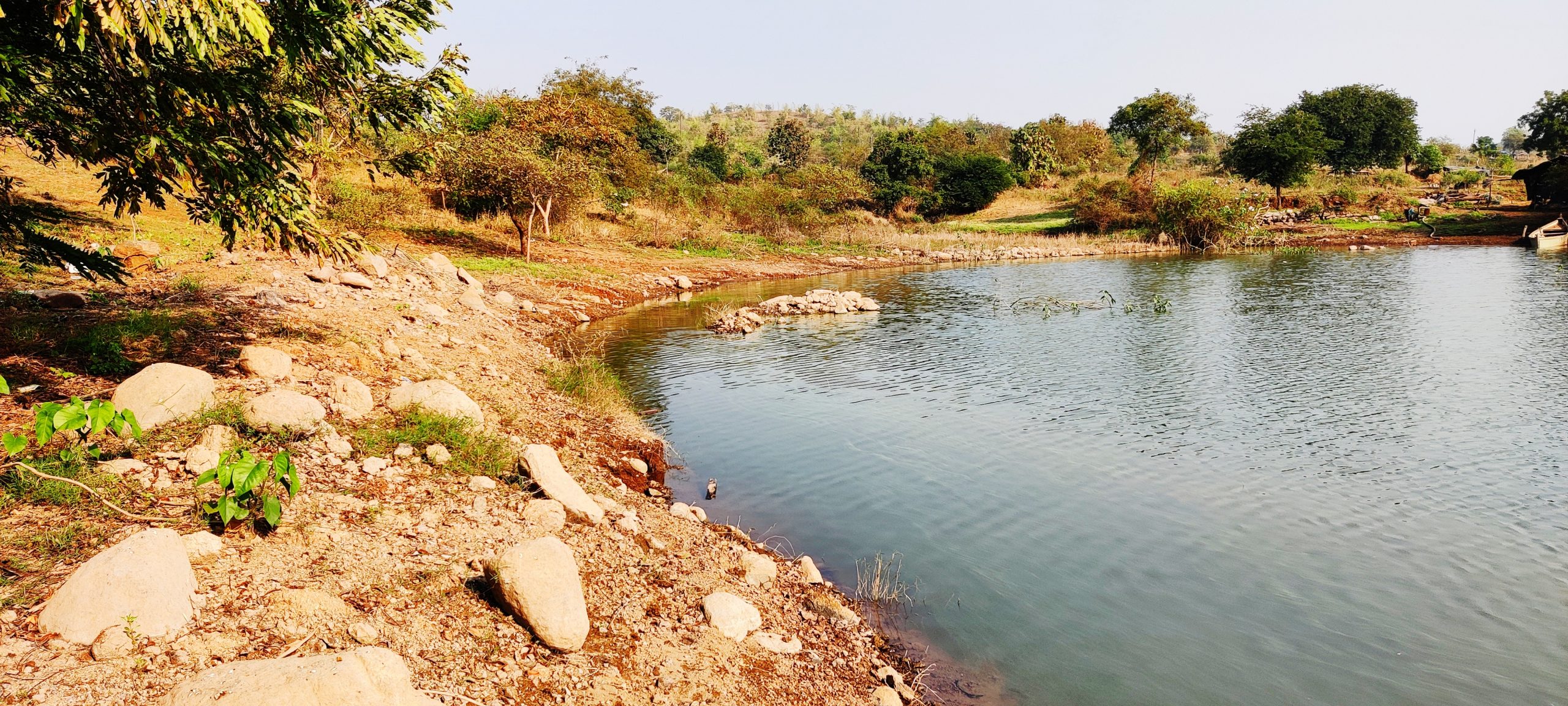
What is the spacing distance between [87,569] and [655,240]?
39.0 metres

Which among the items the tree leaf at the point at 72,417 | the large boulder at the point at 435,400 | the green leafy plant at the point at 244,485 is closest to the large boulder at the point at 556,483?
the large boulder at the point at 435,400

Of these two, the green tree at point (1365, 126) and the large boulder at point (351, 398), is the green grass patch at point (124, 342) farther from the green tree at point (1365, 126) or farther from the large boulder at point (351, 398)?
the green tree at point (1365, 126)

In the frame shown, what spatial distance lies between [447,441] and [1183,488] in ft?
29.4

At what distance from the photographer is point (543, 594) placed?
5.27m

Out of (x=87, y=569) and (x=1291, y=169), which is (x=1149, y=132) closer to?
Result: (x=1291, y=169)

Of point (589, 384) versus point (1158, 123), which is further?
point (1158, 123)

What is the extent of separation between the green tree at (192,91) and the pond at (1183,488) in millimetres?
5994

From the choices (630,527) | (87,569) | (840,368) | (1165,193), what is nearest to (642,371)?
(840,368)

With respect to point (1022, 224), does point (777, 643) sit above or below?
below

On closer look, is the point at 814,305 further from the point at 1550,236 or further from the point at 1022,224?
the point at 1550,236

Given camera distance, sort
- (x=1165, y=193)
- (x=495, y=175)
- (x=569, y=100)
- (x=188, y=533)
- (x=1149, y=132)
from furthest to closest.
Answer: (x=1149, y=132) < (x=1165, y=193) < (x=569, y=100) < (x=495, y=175) < (x=188, y=533)

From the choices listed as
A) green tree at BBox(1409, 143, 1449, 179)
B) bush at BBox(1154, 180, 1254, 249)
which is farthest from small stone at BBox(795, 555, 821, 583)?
green tree at BBox(1409, 143, 1449, 179)

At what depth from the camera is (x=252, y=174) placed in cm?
688

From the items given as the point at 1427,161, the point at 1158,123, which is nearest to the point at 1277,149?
the point at 1158,123
